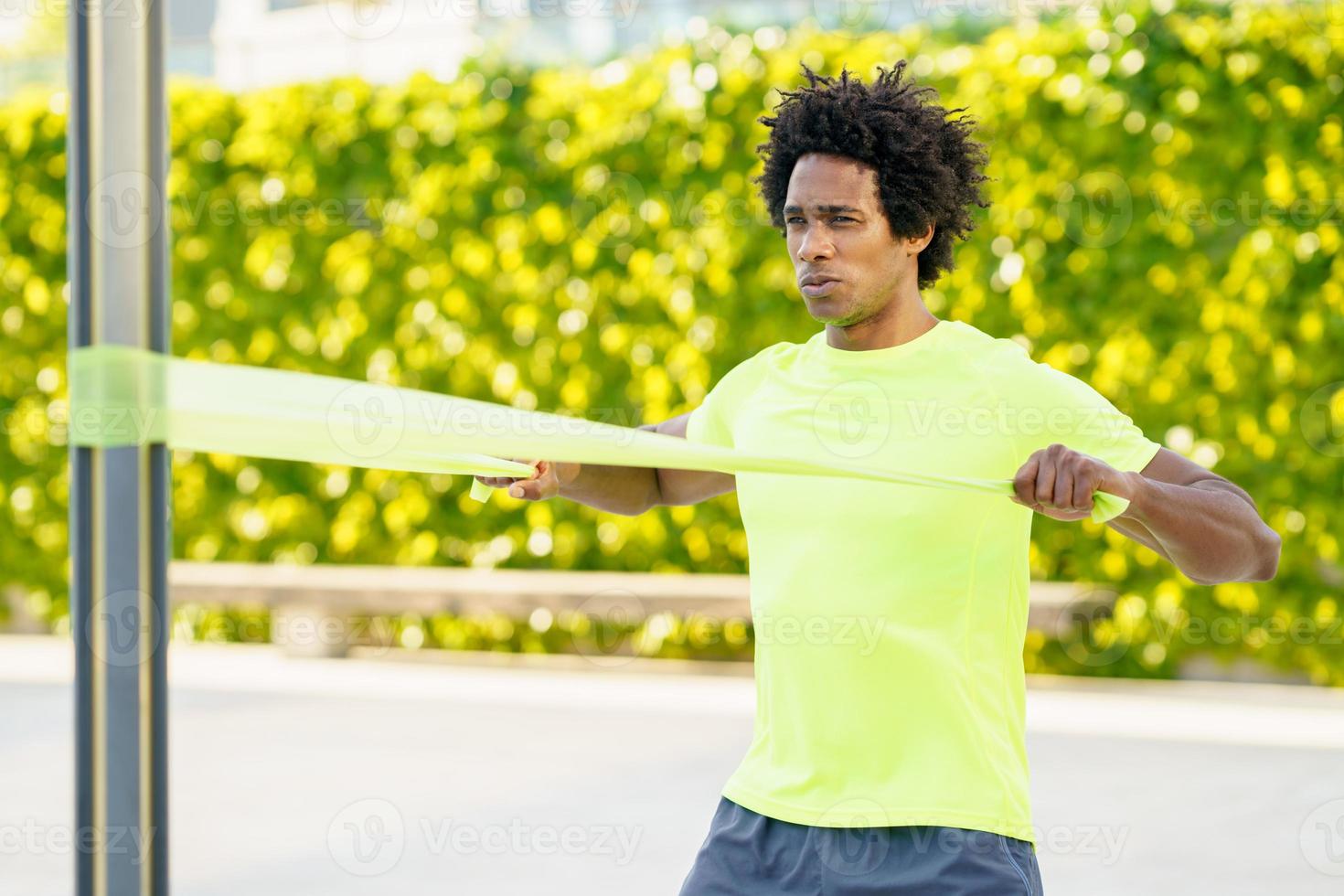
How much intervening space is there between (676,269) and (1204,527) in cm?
604

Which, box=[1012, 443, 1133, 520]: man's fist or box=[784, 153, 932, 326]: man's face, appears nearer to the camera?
box=[1012, 443, 1133, 520]: man's fist

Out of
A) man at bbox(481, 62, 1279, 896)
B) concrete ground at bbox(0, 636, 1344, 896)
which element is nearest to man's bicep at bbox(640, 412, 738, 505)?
man at bbox(481, 62, 1279, 896)

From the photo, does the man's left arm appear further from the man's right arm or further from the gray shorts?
the man's right arm

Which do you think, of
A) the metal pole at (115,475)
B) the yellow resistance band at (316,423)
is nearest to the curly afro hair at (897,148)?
the yellow resistance band at (316,423)

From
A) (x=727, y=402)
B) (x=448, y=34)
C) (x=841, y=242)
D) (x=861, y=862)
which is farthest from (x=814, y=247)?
(x=448, y=34)

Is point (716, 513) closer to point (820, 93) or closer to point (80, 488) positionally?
point (820, 93)

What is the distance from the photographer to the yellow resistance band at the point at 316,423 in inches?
43.1

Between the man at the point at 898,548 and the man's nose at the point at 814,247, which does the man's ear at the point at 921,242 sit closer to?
the man at the point at 898,548

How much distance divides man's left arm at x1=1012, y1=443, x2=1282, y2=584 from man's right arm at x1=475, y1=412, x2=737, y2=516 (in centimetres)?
69

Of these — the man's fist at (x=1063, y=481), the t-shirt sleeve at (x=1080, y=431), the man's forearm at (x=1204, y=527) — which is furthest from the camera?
the t-shirt sleeve at (x=1080, y=431)

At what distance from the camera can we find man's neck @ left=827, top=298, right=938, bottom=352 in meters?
2.27

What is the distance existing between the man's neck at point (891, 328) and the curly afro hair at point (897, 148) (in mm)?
119

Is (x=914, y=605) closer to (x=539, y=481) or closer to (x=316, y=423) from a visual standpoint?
(x=539, y=481)

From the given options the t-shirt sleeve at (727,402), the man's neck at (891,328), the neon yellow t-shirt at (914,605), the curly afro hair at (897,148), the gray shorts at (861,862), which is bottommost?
the gray shorts at (861,862)
